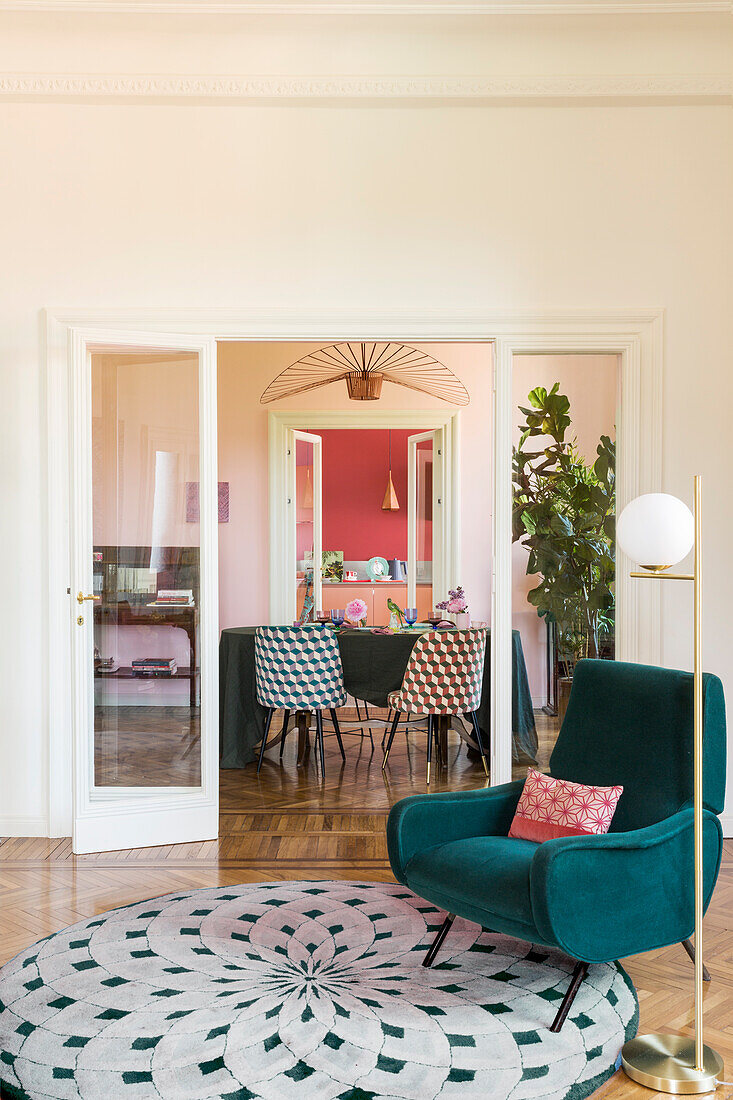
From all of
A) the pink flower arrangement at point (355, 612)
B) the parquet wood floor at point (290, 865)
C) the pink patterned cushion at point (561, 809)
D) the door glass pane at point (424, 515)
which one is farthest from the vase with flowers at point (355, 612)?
the pink patterned cushion at point (561, 809)

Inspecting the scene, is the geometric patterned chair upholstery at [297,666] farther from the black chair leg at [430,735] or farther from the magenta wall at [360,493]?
the magenta wall at [360,493]

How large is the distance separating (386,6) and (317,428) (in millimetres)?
4420

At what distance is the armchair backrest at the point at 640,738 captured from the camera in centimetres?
311

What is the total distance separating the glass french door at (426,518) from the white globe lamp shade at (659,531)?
5.74 meters

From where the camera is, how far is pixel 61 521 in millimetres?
4785

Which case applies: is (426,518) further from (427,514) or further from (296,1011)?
(296,1011)

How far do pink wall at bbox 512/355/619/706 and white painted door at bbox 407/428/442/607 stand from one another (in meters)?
3.55

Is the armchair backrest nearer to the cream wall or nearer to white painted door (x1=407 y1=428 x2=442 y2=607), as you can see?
the cream wall

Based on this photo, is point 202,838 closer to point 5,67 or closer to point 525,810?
point 525,810

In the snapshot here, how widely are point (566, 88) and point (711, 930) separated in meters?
3.87

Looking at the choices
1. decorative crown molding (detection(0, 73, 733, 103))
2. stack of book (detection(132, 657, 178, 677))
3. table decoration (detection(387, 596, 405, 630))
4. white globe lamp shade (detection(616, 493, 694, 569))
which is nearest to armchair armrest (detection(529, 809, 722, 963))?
white globe lamp shade (detection(616, 493, 694, 569))

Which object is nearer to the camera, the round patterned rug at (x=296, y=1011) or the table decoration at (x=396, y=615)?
the round patterned rug at (x=296, y=1011)

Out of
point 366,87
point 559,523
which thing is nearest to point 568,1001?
point 559,523

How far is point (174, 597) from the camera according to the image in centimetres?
479
